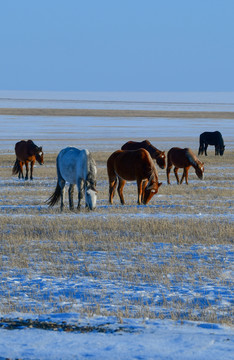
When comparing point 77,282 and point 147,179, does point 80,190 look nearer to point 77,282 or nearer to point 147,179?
point 147,179

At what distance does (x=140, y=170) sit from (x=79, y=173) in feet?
6.63

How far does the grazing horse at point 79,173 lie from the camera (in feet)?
45.4

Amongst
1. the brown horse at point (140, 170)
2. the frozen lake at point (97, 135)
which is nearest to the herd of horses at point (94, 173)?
the brown horse at point (140, 170)

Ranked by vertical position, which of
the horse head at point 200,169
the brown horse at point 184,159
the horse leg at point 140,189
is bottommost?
the horse leg at point 140,189

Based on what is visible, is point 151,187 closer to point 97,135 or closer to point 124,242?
point 124,242

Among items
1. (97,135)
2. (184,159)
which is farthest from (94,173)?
(97,135)

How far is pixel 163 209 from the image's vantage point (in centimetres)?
1526

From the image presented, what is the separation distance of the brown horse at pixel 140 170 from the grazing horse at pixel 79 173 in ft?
4.76

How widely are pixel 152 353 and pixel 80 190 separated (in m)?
9.57

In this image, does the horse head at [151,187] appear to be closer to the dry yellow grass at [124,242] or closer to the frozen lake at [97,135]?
the dry yellow grass at [124,242]

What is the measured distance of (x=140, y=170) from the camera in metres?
15.7

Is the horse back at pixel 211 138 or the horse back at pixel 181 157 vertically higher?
the horse back at pixel 211 138

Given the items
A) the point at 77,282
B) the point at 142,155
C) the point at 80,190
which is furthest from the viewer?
the point at 142,155

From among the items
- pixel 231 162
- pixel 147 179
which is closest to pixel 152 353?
pixel 147 179
